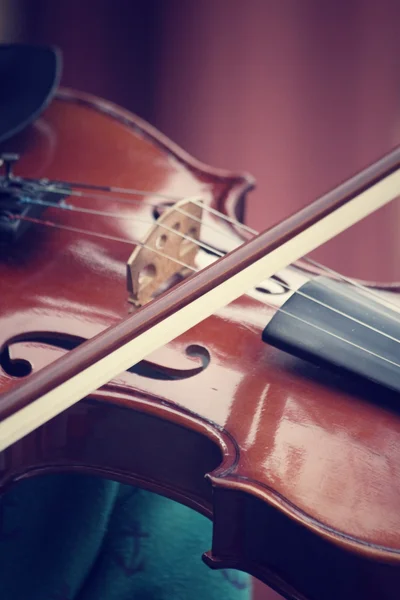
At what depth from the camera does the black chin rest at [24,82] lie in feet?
2.88

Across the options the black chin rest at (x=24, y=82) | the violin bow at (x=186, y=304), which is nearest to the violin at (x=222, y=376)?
the violin bow at (x=186, y=304)

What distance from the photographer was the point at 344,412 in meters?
0.51

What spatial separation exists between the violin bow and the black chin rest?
501mm

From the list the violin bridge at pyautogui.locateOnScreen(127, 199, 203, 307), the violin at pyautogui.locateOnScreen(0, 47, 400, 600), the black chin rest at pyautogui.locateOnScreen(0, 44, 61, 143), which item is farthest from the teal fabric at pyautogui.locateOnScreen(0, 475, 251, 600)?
the black chin rest at pyautogui.locateOnScreen(0, 44, 61, 143)

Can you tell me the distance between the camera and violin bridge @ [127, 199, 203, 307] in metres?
0.60

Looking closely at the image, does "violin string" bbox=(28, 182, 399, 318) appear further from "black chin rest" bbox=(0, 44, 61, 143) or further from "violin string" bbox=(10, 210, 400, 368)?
"black chin rest" bbox=(0, 44, 61, 143)

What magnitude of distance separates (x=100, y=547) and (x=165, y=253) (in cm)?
30

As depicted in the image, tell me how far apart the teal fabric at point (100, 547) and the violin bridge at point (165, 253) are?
22cm

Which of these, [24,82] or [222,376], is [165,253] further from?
[24,82]

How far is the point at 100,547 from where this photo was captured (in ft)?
2.11

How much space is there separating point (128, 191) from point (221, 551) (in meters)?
0.45

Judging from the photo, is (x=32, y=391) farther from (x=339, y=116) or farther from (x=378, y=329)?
(x=339, y=116)

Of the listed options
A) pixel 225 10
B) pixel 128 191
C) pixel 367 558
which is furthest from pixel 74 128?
pixel 367 558

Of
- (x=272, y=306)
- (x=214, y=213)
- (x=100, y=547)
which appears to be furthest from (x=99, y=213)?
(x=100, y=547)
